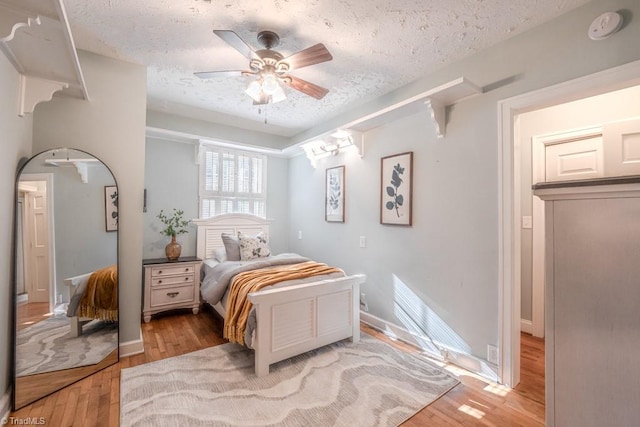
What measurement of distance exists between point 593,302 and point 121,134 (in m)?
3.16

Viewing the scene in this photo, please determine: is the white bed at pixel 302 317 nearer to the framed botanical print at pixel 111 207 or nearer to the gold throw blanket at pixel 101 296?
the gold throw blanket at pixel 101 296

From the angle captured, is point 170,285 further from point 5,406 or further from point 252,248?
point 5,406

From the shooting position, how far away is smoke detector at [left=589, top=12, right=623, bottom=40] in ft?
5.15

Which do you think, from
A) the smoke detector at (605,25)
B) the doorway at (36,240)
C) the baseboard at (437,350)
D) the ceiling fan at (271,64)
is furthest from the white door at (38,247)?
the smoke detector at (605,25)

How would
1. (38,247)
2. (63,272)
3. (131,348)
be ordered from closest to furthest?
(38,247)
(63,272)
(131,348)

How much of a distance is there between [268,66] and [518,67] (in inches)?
72.2

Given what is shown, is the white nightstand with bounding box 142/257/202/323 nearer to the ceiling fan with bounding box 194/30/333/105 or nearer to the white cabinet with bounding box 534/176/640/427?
the ceiling fan with bounding box 194/30/333/105

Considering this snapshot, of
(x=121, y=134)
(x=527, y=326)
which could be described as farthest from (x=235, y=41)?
(x=527, y=326)

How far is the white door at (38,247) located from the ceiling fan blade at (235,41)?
5.71 ft

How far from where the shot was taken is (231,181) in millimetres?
4238

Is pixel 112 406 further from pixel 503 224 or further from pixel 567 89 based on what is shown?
pixel 567 89

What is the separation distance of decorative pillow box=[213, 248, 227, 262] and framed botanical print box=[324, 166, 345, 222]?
1.47m

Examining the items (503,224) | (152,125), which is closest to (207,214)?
(152,125)

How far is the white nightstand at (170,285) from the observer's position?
10.4 ft
